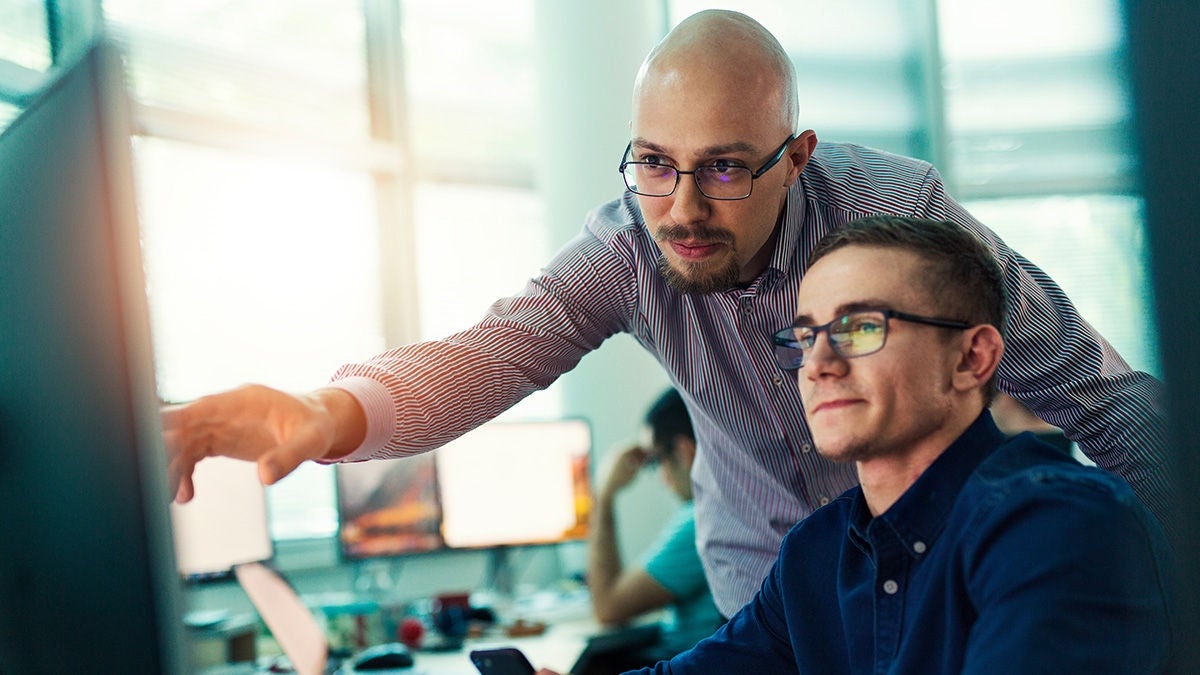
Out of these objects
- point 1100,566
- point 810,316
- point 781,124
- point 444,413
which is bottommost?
point 1100,566

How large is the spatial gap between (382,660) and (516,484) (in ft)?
3.24

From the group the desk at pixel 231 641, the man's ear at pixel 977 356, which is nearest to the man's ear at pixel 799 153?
the man's ear at pixel 977 356

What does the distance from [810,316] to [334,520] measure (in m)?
2.37

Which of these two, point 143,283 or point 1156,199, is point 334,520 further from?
point 1156,199

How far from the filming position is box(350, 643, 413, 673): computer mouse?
2.70m

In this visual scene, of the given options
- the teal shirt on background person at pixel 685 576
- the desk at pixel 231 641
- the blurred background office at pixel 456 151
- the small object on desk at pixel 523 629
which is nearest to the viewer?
the desk at pixel 231 641

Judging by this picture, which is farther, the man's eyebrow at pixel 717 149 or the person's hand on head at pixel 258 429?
the man's eyebrow at pixel 717 149

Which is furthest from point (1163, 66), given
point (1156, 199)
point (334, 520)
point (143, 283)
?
point (334, 520)

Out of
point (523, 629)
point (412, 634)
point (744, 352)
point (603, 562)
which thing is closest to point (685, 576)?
point (603, 562)

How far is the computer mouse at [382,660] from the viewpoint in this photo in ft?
8.86

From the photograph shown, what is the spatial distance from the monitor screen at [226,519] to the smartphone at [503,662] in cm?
152

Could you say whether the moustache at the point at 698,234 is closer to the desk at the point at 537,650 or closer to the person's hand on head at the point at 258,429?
the person's hand on head at the point at 258,429

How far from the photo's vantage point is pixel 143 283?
2.03 ft

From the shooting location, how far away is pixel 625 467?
139 inches
